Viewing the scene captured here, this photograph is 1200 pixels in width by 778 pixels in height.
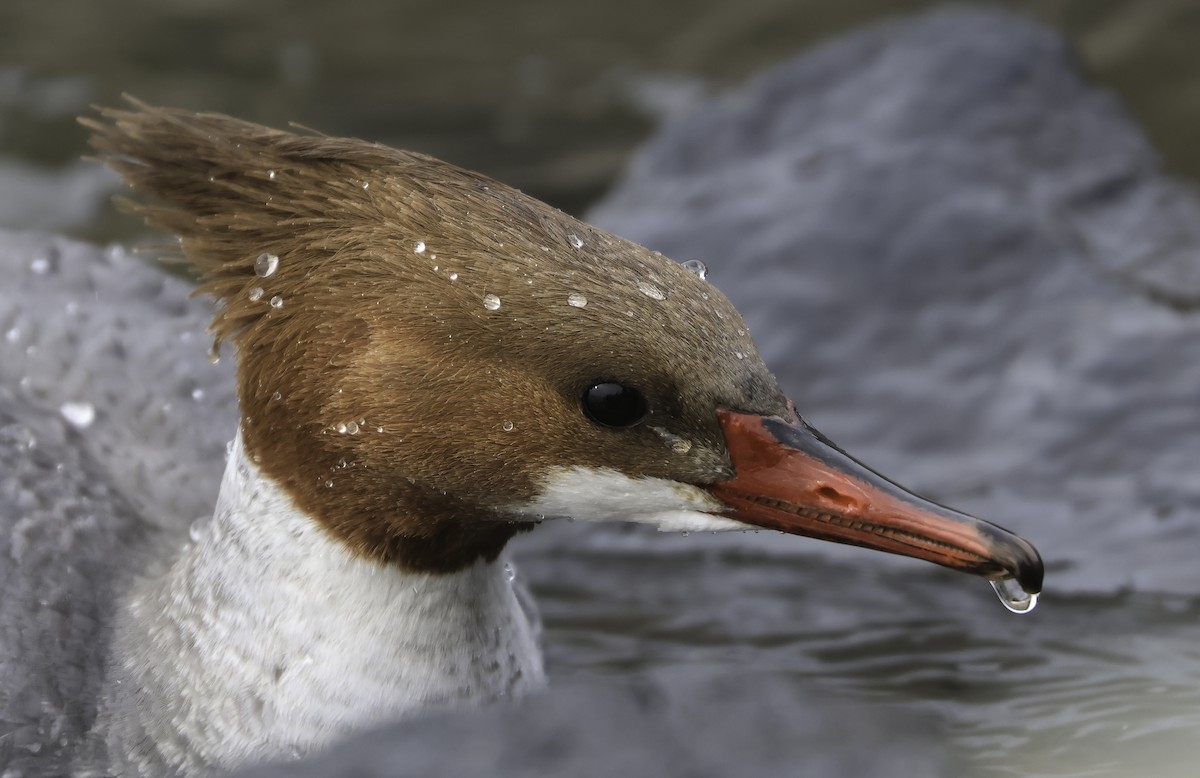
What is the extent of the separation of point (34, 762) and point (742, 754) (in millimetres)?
1463

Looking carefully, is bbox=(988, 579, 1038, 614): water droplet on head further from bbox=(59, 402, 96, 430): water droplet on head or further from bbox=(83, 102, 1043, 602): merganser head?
bbox=(59, 402, 96, 430): water droplet on head

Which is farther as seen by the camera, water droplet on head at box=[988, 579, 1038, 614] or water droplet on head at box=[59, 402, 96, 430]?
water droplet on head at box=[59, 402, 96, 430]

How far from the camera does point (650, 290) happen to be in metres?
3.09

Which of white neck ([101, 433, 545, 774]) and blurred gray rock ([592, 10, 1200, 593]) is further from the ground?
blurred gray rock ([592, 10, 1200, 593])

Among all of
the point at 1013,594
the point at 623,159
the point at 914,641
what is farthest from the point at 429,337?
the point at 623,159

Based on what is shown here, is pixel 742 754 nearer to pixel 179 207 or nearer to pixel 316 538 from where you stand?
pixel 316 538

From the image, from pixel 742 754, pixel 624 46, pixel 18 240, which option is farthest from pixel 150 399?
pixel 624 46

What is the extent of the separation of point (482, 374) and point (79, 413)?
4.70ft

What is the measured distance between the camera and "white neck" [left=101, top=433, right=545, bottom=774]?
3361mm

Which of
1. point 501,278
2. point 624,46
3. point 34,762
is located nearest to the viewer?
point 501,278

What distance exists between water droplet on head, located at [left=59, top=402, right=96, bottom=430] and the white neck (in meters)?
0.66

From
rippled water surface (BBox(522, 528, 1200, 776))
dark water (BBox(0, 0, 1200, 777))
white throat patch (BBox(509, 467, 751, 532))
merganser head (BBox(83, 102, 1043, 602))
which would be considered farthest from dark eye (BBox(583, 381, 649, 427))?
rippled water surface (BBox(522, 528, 1200, 776))

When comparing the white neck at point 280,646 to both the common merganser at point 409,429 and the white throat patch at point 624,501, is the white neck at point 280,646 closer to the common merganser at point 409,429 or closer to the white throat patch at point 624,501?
the common merganser at point 409,429

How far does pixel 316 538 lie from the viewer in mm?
3322
